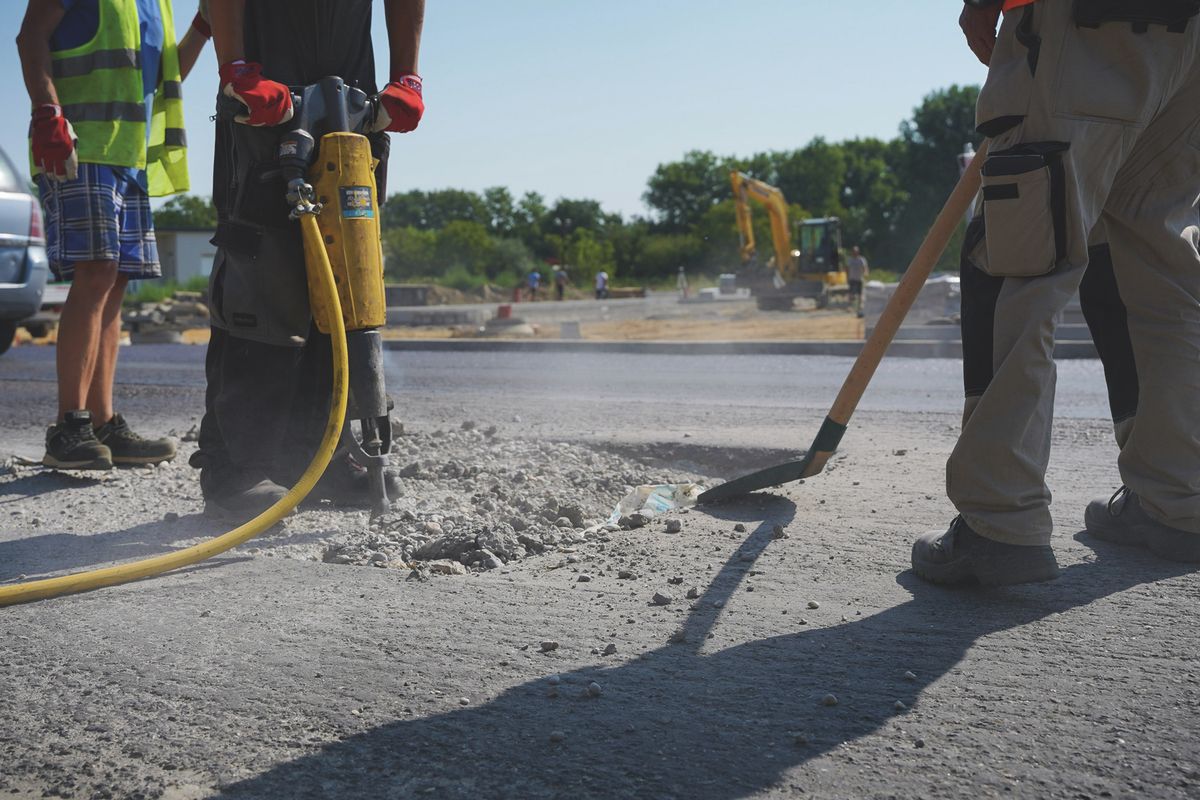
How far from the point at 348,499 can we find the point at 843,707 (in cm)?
212

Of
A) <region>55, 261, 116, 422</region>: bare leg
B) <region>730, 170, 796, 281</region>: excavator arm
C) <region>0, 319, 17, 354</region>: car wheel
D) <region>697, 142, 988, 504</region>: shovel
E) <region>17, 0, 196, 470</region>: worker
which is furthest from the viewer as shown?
<region>730, 170, 796, 281</region>: excavator arm

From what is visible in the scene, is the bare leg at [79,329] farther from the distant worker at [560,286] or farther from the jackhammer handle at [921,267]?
the distant worker at [560,286]

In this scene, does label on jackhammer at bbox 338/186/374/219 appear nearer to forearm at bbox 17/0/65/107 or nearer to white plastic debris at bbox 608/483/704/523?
white plastic debris at bbox 608/483/704/523

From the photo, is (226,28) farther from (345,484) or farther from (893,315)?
(893,315)

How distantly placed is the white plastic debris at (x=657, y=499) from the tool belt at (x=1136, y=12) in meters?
1.79

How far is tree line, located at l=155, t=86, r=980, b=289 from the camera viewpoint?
226 feet

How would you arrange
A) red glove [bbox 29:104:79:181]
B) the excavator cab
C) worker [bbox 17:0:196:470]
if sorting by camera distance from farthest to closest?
the excavator cab, worker [bbox 17:0:196:470], red glove [bbox 29:104:79:181]

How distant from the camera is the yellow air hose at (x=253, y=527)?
2502 millimetres

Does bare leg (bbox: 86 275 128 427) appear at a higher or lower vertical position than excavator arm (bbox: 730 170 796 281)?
lower

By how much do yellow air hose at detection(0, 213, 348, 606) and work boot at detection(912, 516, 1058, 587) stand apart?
158cm

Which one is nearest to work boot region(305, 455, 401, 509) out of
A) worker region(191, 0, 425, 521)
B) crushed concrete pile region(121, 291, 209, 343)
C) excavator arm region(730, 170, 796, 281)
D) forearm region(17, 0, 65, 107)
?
worker region(191, 0, 425, 521)

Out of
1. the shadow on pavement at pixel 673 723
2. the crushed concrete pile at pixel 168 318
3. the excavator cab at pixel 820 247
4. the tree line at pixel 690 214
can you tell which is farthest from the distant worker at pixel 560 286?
the shadow on pavement at pixel 673 723

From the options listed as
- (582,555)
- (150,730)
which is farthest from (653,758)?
(582,555)

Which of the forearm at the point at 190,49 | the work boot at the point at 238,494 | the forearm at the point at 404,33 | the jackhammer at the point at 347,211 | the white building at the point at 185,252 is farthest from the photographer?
the white building at the point at 185,252
